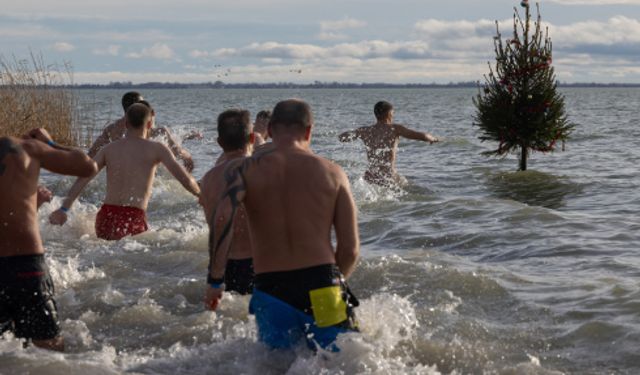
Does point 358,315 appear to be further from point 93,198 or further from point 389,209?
point 93,198

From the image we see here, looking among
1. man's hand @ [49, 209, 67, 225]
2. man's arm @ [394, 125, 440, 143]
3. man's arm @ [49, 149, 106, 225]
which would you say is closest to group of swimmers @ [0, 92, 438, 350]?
man's arm @ [49, 149, 106, 225]

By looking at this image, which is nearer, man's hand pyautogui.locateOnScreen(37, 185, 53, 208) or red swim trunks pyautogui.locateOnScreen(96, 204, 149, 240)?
man's hand pyautogui.locateOnScreen(37, 185, 53, 208)

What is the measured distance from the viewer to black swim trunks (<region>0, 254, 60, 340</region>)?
5547 millimetres

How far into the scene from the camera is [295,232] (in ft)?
17.1

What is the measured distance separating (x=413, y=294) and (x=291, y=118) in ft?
11.4

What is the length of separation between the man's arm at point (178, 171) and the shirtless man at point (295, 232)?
10.9 ft

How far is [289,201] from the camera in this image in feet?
17.0

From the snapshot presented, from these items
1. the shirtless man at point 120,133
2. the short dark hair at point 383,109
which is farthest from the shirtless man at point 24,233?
the short dark hair at point 383,109

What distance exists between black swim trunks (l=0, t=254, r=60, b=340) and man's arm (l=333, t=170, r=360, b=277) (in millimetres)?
1800

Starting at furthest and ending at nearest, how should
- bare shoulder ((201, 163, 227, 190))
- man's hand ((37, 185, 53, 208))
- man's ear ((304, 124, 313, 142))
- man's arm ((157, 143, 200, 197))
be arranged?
man's arm ((157, 143, 200, 197)) → bare shoulder ((201, 163, 227, 190)) → man's hand ((37, 185, 53, 208)) → man's ear ((304, 124, 313, 142))

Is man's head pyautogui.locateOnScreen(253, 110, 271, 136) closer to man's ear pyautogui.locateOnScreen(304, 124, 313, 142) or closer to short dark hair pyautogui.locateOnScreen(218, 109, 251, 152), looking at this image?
short dark hair pyautogui.locateOnScreen(218, 109, 251, 152)

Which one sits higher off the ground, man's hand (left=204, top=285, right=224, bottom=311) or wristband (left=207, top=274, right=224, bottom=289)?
Answer: wristband (left=207, top=274, right=224, bottom=289)

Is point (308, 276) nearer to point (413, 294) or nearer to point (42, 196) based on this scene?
point (42, 196)

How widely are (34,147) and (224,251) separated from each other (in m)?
1.30
